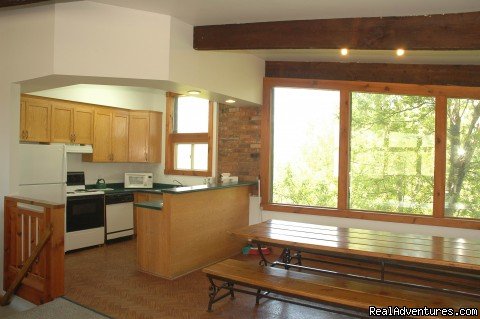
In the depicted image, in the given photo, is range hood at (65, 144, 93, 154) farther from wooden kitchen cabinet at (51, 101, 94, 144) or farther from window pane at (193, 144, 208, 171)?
window pane at (193, 144, 208, 171)

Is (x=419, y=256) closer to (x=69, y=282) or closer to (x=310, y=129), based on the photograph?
(x=310, y=129)

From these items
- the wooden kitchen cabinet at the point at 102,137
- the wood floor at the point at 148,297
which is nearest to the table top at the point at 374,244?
the wood floor at the point at 148,297

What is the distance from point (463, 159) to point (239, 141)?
10.1ft

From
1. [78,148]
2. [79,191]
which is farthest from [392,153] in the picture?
[79,191]

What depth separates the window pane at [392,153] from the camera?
15.6ft

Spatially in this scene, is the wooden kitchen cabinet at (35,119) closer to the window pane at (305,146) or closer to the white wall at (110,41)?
the white wall at (110,41)

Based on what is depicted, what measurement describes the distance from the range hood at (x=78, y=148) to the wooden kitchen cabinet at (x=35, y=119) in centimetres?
32

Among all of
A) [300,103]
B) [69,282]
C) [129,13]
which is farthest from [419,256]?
[69,282]

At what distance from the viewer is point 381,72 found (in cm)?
492

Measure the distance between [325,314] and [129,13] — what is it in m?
3.48

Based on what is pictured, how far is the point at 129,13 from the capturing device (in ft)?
11.8

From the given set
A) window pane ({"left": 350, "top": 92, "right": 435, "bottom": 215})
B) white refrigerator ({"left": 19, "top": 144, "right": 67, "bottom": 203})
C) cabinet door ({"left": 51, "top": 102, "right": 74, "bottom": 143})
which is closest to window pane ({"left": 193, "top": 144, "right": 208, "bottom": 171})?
cabinet door ({"left": 51, "top": 102, "right": 74, "bottom": 143})

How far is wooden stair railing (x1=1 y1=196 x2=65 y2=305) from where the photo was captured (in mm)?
3410

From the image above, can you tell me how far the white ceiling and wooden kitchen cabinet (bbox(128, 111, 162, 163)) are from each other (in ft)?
10.3
